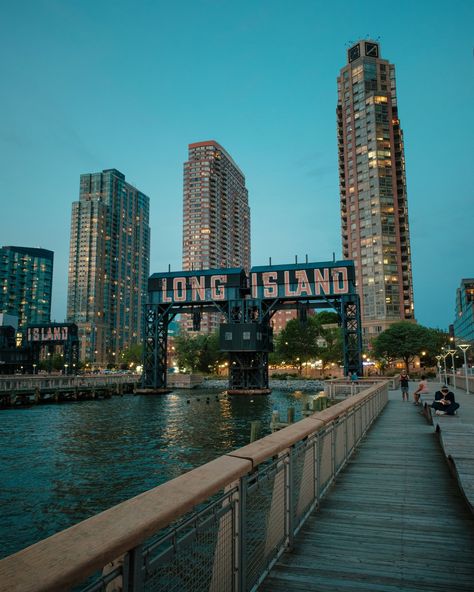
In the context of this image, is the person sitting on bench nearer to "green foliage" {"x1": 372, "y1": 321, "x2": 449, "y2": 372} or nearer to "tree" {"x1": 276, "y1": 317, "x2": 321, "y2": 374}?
"green foliage" {"x1": 372, "y1": 321, "x2": 449, "y2": 372}

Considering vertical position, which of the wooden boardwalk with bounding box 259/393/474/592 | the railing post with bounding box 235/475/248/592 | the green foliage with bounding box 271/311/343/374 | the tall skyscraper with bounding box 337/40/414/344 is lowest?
the wooden boardwalk with bounding box 259/393/474/592

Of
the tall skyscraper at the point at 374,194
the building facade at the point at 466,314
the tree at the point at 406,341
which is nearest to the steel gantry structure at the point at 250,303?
the tree at the point at 406,341

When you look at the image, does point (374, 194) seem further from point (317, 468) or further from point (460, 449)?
point (317, 468)

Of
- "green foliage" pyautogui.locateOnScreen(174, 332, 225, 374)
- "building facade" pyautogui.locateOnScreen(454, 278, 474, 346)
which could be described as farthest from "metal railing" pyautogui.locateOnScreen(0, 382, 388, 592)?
"building facade" pyautogui.locateOnScreen(454, 278, 474, 346)

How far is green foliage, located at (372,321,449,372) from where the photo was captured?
302ft

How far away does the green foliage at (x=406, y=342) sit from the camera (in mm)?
92000

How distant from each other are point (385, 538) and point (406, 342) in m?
94.4

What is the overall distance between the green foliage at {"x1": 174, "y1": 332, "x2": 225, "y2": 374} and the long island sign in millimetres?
47875

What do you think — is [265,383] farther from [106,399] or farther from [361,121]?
[361,121]

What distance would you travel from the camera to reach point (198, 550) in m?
3.28

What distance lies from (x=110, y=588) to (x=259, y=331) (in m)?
60.0

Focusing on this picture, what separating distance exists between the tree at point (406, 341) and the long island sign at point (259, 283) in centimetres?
4038

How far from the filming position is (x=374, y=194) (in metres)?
126

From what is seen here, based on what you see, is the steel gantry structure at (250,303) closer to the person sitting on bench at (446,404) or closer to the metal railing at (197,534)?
the person sitting on bench at (446,404)
